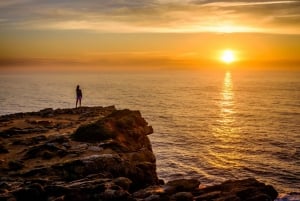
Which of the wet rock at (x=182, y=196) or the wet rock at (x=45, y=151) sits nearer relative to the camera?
the wet rock at (x=182, y=196)

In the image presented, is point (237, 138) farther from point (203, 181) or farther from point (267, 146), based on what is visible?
point (203, 181)

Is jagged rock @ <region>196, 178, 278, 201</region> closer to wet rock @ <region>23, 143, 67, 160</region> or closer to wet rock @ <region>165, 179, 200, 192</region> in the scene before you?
wet rock @ <region>165, 179, 200, 192</region>

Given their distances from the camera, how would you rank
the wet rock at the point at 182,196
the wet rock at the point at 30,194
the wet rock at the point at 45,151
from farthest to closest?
the wet rock at the point at 45,151 → the wet rock at the point at 182,196 → the wet rock at the point at 30,194

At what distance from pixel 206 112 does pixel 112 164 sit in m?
88.8

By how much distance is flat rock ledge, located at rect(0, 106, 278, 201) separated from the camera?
21.2m

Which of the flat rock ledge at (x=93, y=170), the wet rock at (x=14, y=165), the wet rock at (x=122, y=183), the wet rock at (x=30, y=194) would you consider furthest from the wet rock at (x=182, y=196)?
the wet rock at (x=14, y=165)

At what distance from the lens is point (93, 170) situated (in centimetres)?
2561

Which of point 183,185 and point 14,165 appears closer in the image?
point 183,185

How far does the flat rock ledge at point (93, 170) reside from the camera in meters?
21.2

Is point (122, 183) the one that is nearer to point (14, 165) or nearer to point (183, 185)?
point (183, 185)

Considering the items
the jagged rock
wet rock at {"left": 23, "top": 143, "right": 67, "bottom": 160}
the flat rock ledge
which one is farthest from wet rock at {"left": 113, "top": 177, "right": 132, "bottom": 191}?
wet rock at {"left": 23, "top": 143, "right": 67, "bottom": 160}

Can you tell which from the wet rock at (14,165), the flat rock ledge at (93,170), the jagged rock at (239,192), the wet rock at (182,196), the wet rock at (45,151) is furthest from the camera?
the wet rock at (45,151)

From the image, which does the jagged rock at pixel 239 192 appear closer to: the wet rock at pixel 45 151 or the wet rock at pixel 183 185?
the wet rock at pixel 183 185

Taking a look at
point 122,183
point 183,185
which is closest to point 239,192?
point 183,185
